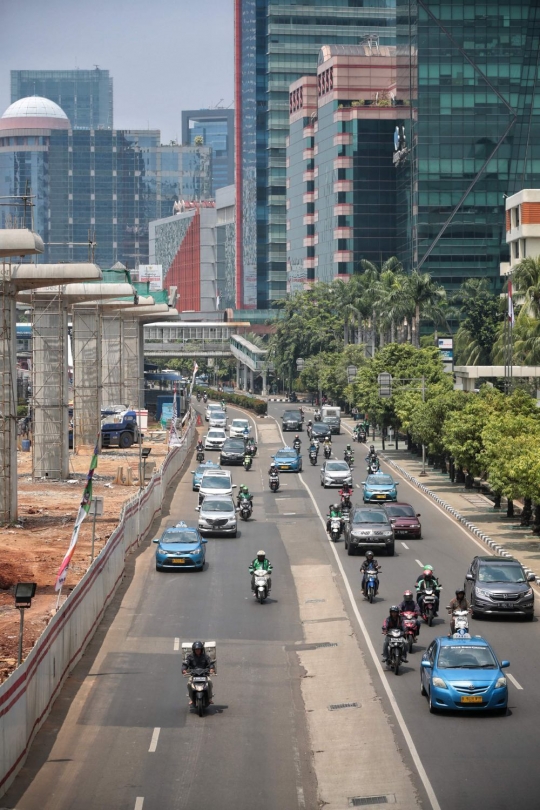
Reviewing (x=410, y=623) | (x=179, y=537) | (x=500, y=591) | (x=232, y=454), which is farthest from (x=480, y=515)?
(x=410, y=623)

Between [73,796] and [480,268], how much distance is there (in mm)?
138303

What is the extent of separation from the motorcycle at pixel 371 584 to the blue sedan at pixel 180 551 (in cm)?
759

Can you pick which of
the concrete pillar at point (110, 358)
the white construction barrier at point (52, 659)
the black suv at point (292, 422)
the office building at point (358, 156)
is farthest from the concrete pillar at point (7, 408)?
the office building at point (358, 156)

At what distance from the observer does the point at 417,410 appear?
251 feet

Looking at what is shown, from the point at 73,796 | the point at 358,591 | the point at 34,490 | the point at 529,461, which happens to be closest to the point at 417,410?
the point at 34,490

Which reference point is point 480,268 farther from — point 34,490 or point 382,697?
point 382,697

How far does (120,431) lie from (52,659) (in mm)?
65441

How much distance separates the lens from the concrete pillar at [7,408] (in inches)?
2018

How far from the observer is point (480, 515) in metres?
56.4

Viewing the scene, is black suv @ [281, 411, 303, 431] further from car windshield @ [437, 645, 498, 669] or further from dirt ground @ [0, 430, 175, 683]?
car windshield @ [437, 645, 498, 669]

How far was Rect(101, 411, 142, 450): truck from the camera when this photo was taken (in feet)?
292

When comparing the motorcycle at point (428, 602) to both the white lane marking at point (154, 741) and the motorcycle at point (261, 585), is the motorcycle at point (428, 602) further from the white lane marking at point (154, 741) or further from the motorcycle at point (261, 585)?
the white lane marking at point (154, 741)

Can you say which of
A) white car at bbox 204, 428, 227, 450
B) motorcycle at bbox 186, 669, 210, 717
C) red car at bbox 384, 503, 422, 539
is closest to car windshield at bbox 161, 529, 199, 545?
red car at bbox 384, 503, 422, 539

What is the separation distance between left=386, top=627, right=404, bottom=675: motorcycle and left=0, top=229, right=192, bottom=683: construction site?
7065 mm
